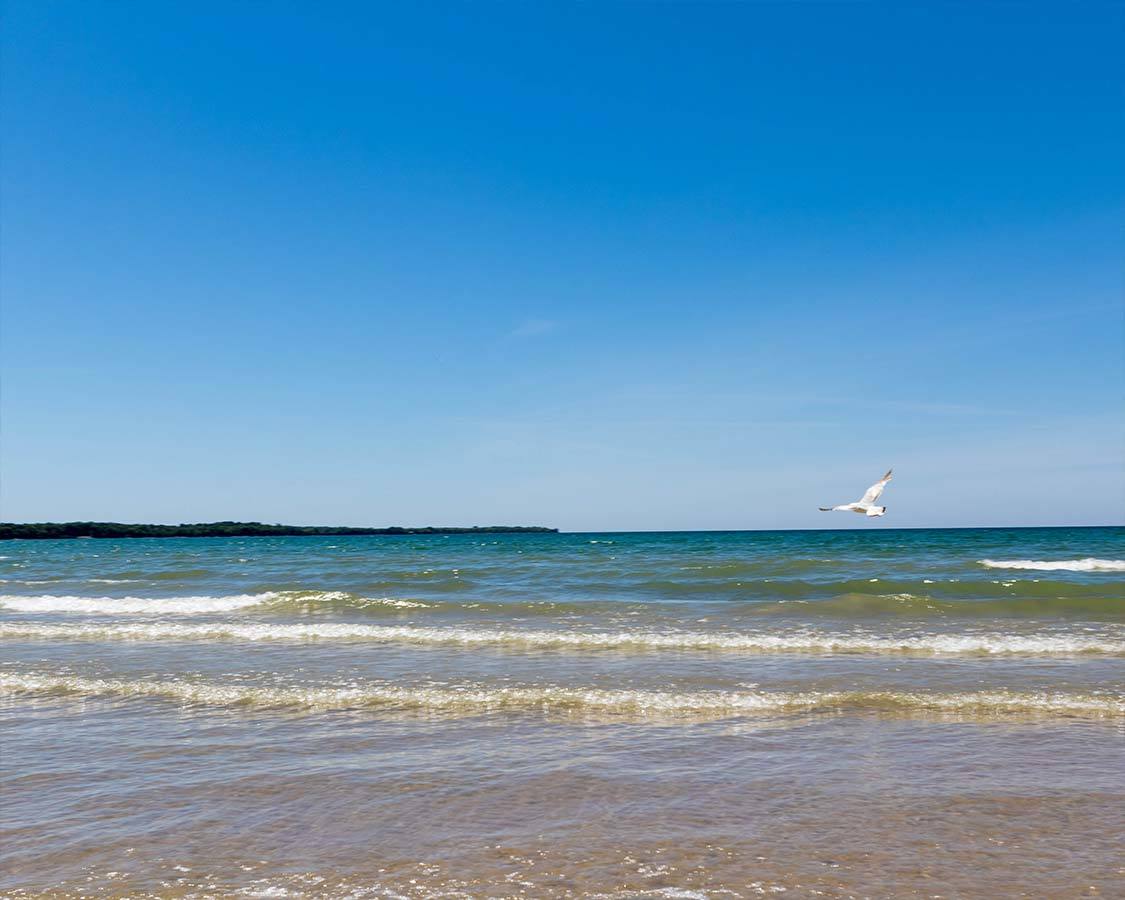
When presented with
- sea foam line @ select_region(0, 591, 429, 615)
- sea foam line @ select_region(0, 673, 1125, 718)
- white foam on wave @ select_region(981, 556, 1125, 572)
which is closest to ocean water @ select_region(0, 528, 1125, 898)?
sea foam line @ select_region(0, 673, 1125, 718)

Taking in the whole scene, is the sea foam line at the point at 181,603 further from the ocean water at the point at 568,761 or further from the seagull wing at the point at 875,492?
the seagull wing at the point at 875,492

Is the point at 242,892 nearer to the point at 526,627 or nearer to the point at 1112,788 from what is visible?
the point at 1112,788

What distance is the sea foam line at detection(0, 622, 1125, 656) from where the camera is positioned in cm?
1266

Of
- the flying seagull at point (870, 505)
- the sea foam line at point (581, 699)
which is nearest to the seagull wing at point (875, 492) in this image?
the flying seagull at point (870, 505)

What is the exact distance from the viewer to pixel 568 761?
22.4ft

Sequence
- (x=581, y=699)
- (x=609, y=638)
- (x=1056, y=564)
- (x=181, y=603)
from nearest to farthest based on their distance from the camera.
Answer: (x=581, y=699), (x=609, y=638), (x=181, y=603), (x=1056, y=564)

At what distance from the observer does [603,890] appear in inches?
175

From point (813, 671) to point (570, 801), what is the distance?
19.8 ft

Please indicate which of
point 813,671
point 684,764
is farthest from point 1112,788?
point 813,671

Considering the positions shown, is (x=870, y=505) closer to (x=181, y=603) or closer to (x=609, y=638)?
(x=609, y=638)

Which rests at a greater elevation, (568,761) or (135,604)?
(568,761)

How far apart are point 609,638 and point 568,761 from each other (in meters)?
7.51

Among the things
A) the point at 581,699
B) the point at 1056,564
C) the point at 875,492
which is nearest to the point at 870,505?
the point at 875,492

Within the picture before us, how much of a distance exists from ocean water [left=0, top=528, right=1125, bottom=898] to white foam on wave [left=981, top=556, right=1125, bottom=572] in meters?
19.4
